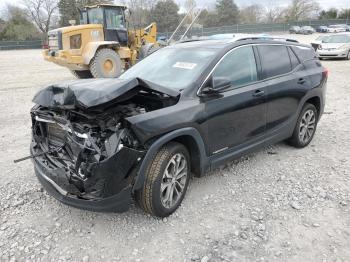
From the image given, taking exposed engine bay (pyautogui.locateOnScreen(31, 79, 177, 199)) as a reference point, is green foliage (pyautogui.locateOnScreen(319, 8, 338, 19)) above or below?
above

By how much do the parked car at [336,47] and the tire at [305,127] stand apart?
45.5ft

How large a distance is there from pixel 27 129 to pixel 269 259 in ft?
17.6

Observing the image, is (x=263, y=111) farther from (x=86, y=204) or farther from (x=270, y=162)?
(x=86, y=204)

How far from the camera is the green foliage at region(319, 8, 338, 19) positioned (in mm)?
69012

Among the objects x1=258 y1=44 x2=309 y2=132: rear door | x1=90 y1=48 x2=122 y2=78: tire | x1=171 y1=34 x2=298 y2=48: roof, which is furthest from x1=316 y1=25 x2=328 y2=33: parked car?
x1=171 y1=34 x2=298 y2=48: roof

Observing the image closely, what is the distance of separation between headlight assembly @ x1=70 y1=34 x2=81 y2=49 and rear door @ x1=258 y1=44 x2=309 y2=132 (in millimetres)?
9063

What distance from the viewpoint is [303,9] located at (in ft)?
245

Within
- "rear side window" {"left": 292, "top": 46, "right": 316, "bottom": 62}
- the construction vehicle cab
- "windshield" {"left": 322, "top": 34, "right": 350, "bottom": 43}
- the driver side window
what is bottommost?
the driver side window

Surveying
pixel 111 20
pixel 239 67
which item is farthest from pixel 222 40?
pixel 111 20

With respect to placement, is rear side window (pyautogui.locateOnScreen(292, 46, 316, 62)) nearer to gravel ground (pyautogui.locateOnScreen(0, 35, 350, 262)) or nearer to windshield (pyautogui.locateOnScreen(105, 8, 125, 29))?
gravel ground (pyautogui.locateOnScreen(0, 35, 350, 262))

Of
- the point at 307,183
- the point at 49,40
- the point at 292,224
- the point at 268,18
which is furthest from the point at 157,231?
the point at 268,18

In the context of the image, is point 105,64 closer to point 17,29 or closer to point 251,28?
point 251,28

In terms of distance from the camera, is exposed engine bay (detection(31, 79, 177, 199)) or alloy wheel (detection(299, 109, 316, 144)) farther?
alloy wheel (detection(299, 109, 316, 144))

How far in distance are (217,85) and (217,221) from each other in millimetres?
1418
